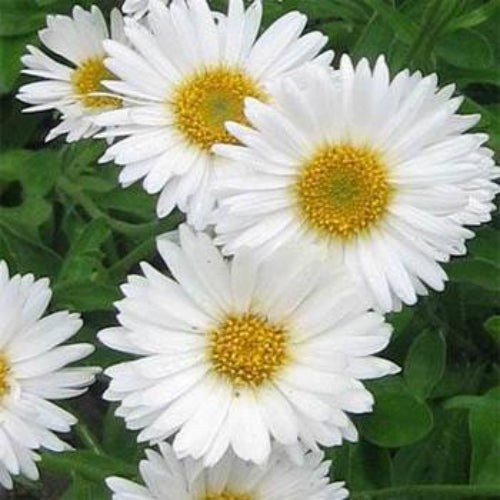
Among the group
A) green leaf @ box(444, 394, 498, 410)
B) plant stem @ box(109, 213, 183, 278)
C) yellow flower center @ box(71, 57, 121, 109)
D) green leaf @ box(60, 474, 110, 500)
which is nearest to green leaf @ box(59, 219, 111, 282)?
plant stem @ box(109, 213, 183, 278)

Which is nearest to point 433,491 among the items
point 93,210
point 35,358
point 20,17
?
point 35,358

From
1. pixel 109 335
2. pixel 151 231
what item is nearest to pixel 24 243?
pixel 151 231

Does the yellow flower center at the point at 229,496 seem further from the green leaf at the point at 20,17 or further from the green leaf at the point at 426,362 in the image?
the green leaf at the point at 20,17

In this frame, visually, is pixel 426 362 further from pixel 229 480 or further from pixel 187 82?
pixel 187 82

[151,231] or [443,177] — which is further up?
[443,177]

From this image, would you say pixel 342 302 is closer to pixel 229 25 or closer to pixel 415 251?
pixel 415 251
